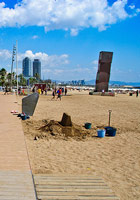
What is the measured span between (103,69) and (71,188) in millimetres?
45070

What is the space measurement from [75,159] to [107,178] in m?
1.65

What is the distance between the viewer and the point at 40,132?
10.5 meters

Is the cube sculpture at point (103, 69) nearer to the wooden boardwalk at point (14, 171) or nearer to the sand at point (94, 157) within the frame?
the sand at point (94, 157)

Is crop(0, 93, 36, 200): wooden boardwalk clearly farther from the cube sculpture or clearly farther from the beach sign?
the cube sculpture

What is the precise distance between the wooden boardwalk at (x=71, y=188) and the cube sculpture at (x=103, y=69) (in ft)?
145

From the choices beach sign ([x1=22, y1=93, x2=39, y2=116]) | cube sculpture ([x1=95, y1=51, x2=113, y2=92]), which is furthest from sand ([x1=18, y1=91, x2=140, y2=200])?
cube sculpture ([x1=95, y1=51, x2=113, y2=92])

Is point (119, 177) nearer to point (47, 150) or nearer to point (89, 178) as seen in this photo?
point (89, 178)

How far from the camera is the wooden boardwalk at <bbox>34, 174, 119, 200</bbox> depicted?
4.38m

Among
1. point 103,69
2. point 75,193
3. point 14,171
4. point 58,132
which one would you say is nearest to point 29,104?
point 58,132

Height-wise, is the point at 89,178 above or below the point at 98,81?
below

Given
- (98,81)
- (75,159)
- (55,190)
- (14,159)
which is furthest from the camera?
(98,81)

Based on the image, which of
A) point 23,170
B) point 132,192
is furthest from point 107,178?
point 23,170

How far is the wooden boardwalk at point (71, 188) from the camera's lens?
4379 millimetres

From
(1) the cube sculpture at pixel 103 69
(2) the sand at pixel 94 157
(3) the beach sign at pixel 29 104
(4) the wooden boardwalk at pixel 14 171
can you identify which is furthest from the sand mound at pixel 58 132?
(1) the cube sculpture at pixel 103 69
